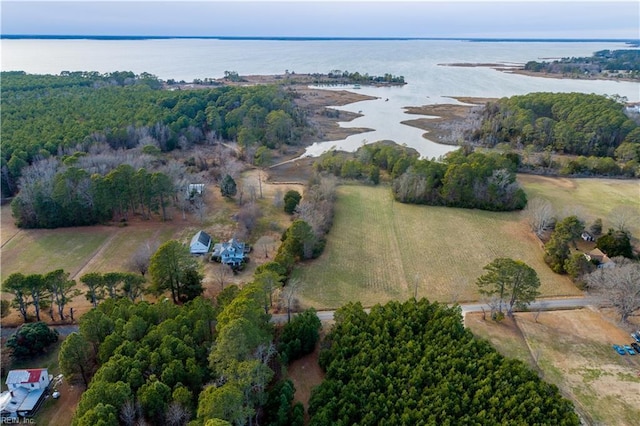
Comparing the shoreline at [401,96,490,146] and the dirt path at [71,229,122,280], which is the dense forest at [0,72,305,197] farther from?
the shoreline at [401,96,490,146]

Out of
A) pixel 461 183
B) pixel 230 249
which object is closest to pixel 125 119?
pixel 230 249

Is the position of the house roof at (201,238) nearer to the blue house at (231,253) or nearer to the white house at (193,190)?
the blue house at (231,253)

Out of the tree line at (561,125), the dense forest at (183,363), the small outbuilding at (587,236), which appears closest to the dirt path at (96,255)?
the dense forest at (183,363)

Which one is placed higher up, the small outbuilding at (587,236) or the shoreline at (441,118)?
the shoreline at (441,118)

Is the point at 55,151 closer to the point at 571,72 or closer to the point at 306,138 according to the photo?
the point at 306,138

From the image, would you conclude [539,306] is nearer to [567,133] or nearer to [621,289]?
[621,289]

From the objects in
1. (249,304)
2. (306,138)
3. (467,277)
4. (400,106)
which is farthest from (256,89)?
(249,304)
